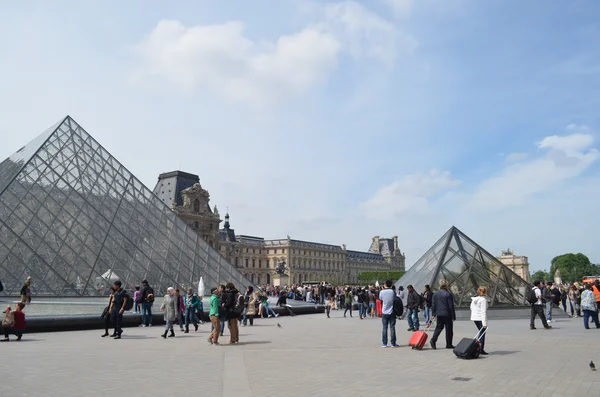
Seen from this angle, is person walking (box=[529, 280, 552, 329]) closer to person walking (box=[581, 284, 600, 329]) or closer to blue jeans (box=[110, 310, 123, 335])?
person walking (box=[581, 284, 600, 329])

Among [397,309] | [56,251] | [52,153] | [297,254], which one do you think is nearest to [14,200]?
[56,251]

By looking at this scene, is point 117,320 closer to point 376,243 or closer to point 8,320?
point 8,320

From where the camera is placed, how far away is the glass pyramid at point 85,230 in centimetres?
1688

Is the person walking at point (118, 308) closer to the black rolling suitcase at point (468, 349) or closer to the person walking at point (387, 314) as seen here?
the person walking at point (387, 314)

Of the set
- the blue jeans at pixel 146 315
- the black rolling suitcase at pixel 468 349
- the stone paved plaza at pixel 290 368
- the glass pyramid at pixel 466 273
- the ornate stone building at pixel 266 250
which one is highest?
the ornate stone building at pixel 266 250

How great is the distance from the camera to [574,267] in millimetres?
123625

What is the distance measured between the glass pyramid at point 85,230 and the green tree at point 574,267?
393 feet

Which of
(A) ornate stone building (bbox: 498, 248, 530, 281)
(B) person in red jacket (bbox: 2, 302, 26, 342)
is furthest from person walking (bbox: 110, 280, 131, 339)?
(A) ornate stone building (bbox: 498, 248, 530, 281)

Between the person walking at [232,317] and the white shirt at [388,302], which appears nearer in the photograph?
the white shirt at [388,302]

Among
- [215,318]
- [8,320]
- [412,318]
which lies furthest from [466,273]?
[8,320]

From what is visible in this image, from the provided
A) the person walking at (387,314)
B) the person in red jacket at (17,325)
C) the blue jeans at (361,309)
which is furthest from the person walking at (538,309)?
the person in red jacket at (17,325)

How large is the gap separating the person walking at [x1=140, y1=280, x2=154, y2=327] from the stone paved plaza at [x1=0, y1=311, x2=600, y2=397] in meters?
2.29

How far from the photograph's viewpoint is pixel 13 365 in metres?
7.29

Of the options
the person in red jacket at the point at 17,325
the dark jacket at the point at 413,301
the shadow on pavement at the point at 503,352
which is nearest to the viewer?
the shadow on pavement at the point at 503,352
